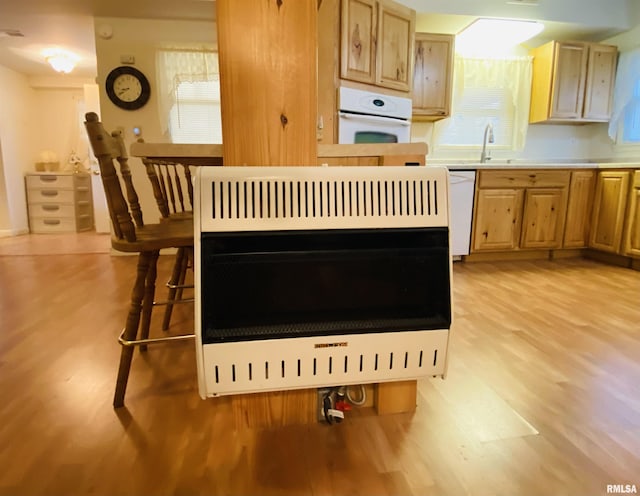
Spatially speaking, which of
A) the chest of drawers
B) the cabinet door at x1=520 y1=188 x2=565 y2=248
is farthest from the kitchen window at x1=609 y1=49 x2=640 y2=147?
the chest of drawers

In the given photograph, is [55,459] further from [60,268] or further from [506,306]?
[60,268]

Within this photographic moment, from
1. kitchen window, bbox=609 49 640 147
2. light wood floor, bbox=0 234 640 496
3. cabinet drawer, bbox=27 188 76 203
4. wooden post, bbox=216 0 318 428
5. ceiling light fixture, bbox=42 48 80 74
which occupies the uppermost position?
ceiling light fixture, bbox=42 48 80 74

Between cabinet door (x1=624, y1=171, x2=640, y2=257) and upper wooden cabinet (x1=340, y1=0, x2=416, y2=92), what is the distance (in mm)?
1945

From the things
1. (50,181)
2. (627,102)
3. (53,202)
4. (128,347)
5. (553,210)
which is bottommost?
(128,347)

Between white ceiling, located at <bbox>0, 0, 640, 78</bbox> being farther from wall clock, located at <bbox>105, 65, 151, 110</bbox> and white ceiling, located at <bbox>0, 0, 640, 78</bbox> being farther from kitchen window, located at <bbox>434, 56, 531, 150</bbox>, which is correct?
wall clock, located at <bbox>105, 65, 151, 110</bbox>

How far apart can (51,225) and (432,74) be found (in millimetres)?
5019

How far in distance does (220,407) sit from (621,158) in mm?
4223

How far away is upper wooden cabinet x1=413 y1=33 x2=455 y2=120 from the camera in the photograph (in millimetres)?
3307

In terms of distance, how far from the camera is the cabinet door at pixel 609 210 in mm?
3146

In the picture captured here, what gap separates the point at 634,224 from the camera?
3045 millimetres

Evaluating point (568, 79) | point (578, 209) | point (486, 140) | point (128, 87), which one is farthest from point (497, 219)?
point (128, 87)

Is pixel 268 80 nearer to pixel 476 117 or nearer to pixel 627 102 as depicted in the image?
pixel 476 117

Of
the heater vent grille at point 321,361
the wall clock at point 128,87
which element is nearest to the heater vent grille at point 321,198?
the heater vent grille at point 321,361

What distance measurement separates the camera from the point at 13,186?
15.7ft
